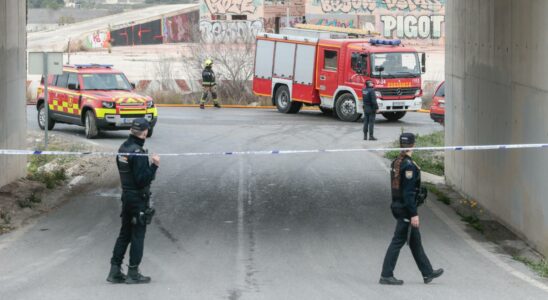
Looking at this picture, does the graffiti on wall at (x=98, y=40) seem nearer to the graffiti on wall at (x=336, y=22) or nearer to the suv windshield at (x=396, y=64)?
the graffiti on wall at (x=336, y=22)

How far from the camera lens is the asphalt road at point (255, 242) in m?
10.4

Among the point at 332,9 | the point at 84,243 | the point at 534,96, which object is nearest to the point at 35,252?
the point at 84,243

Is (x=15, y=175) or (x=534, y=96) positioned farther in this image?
(x=15, y=175)

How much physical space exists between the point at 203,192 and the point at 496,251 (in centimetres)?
630

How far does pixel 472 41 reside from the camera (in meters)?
17.1

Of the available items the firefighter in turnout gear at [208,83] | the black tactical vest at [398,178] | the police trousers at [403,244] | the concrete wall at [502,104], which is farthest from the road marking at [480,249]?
the firefighter in turnout gear at [208,83]

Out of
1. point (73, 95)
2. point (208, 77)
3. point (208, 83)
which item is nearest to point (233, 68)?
point (208, 83)

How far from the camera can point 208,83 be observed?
35375 millimetres

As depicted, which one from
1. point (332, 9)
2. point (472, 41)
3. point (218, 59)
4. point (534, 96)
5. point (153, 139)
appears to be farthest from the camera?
point (332, 9)

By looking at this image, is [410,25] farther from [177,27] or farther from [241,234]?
[241,234]

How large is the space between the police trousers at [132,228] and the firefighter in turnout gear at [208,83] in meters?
24.4

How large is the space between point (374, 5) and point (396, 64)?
3269 centimetres

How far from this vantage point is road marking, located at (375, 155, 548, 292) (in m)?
11.0

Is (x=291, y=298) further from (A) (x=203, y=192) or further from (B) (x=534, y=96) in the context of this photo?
(A) (x=203, y=192)
